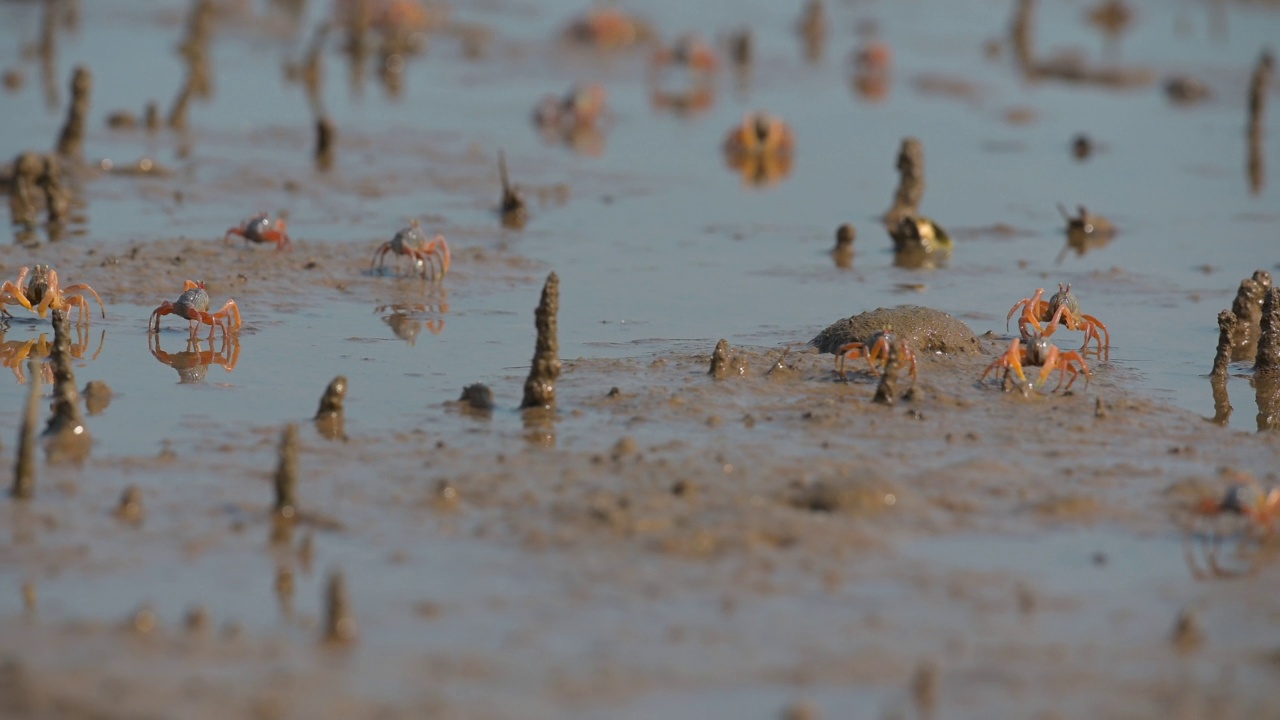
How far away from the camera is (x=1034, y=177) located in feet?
50.5

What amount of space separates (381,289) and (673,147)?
6.59m

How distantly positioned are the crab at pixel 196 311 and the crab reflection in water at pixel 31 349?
13.9 inches

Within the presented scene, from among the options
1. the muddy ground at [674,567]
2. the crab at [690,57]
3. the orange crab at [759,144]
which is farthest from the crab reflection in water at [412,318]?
the crab at [690,57]

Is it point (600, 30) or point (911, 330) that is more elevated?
point (600, 30)

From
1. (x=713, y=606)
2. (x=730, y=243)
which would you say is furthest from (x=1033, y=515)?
(x=730, y=243)

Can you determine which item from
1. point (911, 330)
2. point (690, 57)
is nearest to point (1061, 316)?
point (911, 330)

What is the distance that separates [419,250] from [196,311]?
2.00m

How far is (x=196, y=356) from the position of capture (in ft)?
28.6

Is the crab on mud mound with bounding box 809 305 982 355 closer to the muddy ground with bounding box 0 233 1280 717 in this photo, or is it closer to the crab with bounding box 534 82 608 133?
the muddy ground with bounding box 0 233 1280 717

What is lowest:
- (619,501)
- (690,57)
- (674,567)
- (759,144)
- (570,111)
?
(674,567)

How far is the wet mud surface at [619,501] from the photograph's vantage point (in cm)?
516

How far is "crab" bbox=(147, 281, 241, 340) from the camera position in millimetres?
8914

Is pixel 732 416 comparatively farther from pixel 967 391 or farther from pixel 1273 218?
pixel 1273 218

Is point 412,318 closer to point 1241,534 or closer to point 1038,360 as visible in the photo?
point 1038,360
